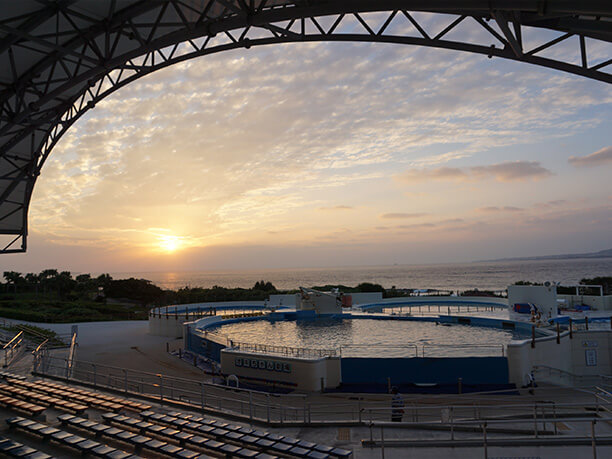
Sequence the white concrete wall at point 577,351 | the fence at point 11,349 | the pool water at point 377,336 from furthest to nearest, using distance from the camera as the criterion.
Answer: the white concrete wall at point 577,351 → the pool water at point 377,336 → the fence at point 11,349

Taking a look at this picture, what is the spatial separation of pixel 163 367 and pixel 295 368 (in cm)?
785

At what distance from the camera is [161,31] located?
1519 cm

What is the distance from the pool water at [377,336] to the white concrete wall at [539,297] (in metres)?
6.09

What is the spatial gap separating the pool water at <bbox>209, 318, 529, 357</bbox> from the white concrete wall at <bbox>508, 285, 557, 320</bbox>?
20.0 feet

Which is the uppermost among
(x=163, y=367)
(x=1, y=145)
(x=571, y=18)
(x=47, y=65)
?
(x=47, y=65)

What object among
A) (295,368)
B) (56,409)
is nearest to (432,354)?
(295,368)

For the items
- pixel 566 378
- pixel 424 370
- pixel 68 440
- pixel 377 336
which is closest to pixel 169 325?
pixel 377 336

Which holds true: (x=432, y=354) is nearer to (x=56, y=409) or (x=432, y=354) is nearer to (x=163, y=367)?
(x=163, y=367)

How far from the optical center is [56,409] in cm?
1274

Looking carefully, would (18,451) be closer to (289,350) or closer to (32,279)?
(289,350)

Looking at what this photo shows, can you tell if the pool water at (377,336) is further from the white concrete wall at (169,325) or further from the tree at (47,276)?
the tree at (47,276)

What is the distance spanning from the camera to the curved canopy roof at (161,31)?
7.51 m

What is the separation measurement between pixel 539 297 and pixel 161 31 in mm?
31293

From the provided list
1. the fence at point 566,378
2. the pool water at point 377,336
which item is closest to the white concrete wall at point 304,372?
the pool water at point 377,336
